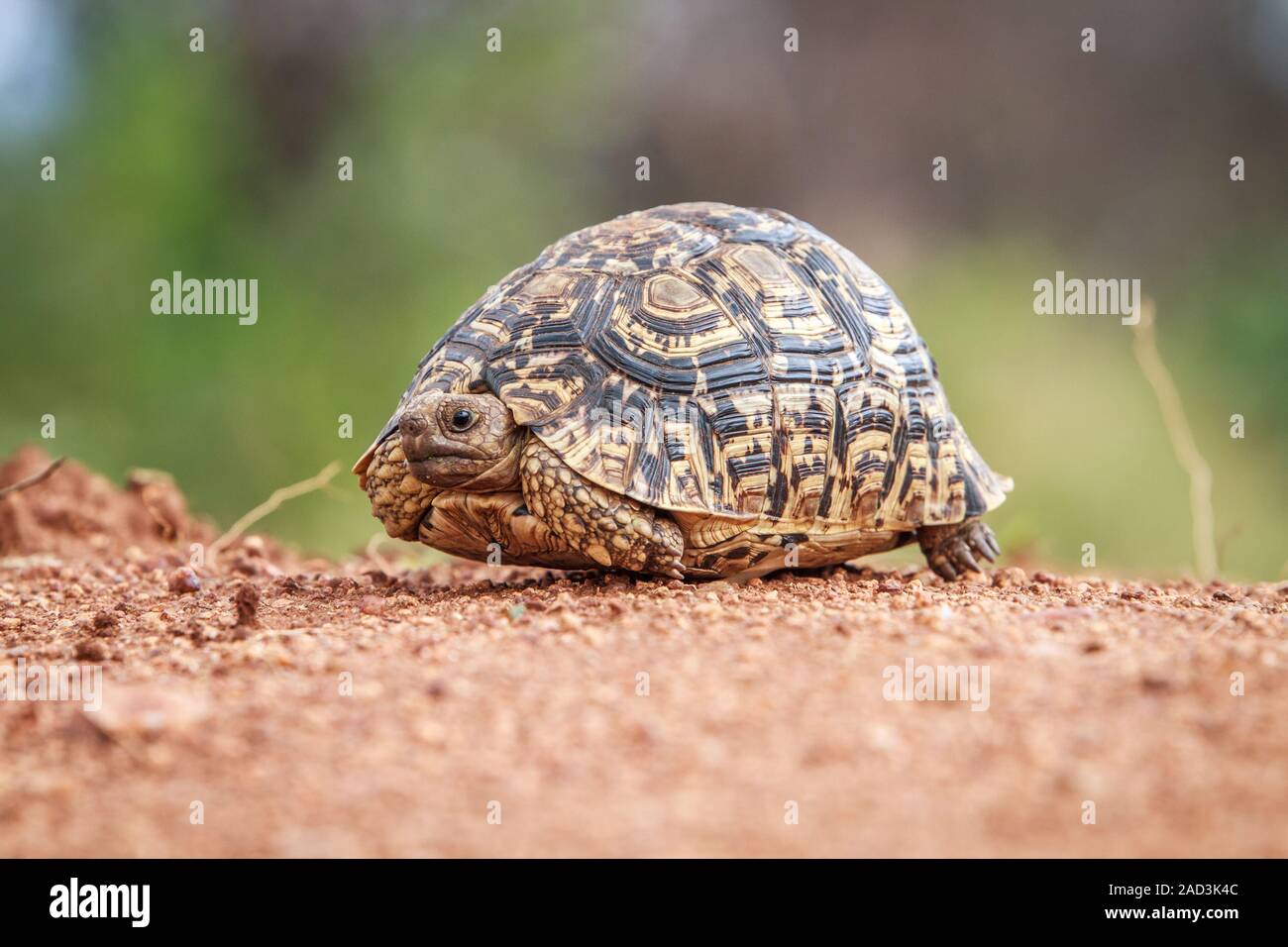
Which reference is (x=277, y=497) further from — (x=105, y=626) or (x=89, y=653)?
(x=89, y=653)

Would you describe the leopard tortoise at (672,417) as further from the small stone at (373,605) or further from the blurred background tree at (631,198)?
the blurred background tree at (631,198)

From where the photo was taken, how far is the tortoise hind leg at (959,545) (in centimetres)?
525

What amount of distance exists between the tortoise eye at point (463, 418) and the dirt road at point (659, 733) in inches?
26.3

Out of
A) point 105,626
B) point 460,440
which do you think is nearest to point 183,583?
point 105,626

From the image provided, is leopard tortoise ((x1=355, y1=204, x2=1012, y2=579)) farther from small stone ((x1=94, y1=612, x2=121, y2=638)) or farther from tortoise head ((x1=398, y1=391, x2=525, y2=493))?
small stone ((x1=94, y1=612, x2=121, y2=638))

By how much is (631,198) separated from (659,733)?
11.9m

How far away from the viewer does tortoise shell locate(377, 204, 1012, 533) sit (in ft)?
13.9

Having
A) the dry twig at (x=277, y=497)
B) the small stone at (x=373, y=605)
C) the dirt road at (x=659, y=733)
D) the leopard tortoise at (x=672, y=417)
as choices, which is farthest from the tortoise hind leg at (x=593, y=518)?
the dry twig at (x=277, y=497)

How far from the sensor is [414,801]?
7.55 feet

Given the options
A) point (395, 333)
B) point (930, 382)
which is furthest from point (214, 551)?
point (395, 333)

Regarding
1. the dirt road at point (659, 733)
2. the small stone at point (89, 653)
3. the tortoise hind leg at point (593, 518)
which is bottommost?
the dirt road at point (659, 733)

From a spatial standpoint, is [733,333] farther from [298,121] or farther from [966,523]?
[298,121]

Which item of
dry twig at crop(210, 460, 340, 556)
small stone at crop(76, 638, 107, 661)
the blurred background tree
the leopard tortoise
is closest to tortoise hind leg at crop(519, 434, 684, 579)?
the leopard tortoise
